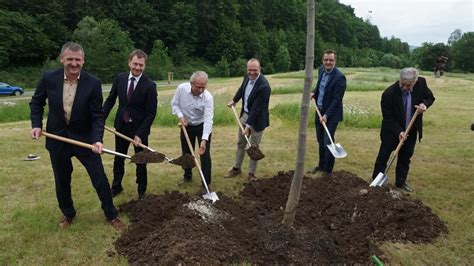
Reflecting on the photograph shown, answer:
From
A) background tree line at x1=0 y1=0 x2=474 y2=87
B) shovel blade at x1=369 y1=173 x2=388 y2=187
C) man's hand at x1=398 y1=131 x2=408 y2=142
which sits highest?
background tree line at x1=0 y1=0 x2=474 y2=87

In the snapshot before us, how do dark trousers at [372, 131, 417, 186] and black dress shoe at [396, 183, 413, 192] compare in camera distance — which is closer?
dark trousers at [372, 131, 417, 186]

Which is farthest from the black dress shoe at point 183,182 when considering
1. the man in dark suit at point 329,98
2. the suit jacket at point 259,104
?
the man in dark suit at point 329,98

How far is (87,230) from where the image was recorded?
4359mm

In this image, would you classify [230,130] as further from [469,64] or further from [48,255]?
[469,64]

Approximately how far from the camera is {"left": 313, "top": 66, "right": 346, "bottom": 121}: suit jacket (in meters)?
6.11

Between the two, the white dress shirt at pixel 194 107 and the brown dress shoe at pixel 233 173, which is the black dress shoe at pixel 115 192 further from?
the brown dress shoe at pixel 233 173

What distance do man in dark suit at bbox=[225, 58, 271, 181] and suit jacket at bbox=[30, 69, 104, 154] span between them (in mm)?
2498

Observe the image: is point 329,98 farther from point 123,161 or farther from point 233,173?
point 123,161

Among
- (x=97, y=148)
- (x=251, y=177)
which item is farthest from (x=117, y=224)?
(x=251, y=177)

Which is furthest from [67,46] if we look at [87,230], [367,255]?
[367,255]

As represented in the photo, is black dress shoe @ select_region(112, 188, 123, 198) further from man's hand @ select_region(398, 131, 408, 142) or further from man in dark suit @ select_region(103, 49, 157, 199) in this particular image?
man's hand @ select_region(398, 131, 408, 142)

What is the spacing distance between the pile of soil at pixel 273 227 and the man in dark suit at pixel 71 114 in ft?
2.55

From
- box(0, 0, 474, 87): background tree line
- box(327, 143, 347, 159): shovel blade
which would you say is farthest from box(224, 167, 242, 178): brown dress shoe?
box(0, 0, 474, 87): background tree line

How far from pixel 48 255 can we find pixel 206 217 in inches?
60.9
